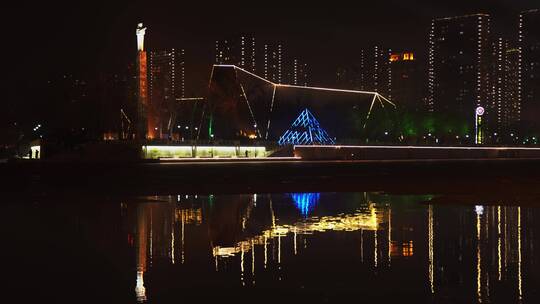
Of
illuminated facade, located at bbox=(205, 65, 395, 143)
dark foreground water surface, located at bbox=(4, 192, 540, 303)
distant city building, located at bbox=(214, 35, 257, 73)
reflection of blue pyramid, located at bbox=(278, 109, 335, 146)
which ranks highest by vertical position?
distant city building, located at bbox=(214, 35, 257, 73)

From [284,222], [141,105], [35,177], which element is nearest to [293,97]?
[141,105]

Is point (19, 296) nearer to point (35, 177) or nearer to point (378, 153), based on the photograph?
point (35, 177)

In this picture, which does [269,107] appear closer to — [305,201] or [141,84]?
[141,84]

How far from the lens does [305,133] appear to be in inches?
4904

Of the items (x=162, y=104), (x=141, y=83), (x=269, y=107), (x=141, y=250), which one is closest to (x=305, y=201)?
(x=141, y=250)

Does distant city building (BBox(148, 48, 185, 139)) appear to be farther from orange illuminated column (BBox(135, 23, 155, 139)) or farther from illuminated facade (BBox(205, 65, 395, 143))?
orange illuminated column (BBox(135, 23, 155, 139))

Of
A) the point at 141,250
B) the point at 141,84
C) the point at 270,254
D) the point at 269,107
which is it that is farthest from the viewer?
the point at 269,107

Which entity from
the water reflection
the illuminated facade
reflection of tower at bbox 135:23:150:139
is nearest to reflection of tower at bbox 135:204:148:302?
the water reflection

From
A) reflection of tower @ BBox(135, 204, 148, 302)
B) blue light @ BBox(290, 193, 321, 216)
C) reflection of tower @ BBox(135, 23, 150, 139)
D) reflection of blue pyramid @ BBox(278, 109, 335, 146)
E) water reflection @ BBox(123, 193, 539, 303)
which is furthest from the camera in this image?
reflection of blue pyramid @ BBox(278, 109, 335, 146)

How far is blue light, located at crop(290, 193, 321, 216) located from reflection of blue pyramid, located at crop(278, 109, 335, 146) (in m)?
90.5

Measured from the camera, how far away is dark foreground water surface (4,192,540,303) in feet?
34.1

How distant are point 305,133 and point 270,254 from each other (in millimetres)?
111010

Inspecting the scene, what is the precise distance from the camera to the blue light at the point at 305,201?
23520 mm

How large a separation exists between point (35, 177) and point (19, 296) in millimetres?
32580
